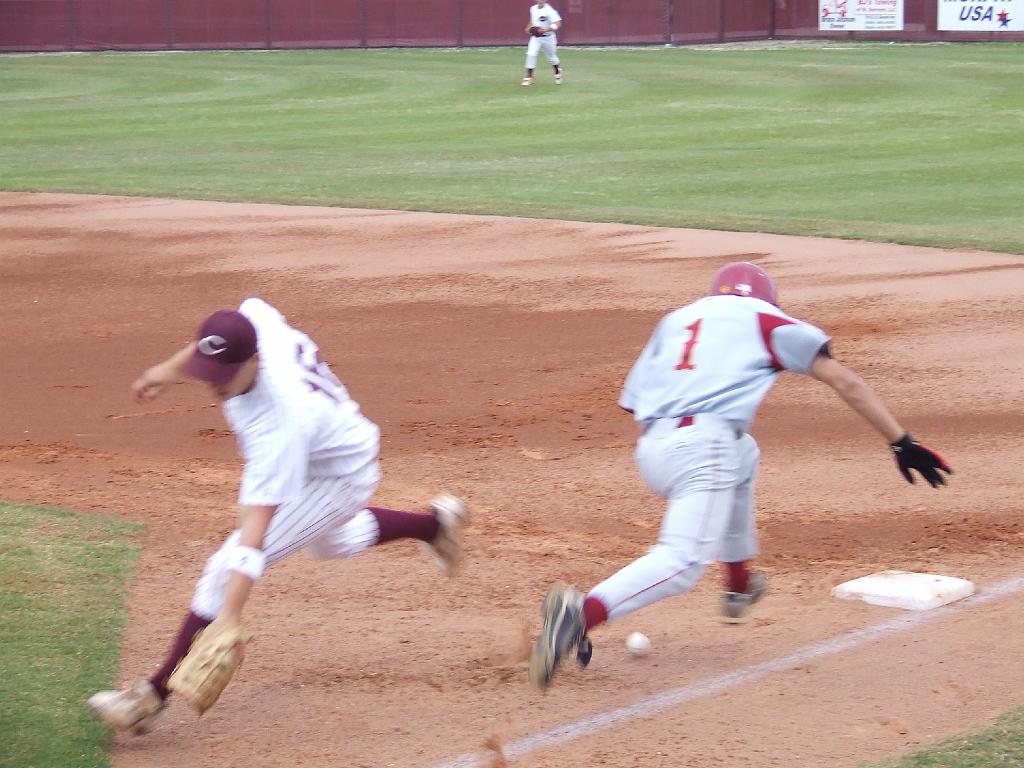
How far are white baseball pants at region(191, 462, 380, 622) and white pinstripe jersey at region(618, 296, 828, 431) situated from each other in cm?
105

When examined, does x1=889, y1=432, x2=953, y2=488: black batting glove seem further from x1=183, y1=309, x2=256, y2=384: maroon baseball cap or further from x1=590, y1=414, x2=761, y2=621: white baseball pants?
x1=183, y1=309, x2=256, y2=384: maroon baseball cap

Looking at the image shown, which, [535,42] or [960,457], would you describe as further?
[535,42]

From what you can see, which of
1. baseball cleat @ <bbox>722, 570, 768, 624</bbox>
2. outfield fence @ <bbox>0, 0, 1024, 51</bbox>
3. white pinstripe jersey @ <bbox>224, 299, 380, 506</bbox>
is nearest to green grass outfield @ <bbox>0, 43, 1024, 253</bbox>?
outfield fence @ <bbox>0, 0, 1024, 51</bbox>

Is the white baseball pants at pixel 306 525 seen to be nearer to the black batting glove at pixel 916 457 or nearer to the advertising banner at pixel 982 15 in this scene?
the black batting glove at pixel 916 457

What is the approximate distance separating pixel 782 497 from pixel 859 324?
11.3ft

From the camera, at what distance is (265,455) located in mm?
4328

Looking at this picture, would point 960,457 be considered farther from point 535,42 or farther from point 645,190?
point 535,42

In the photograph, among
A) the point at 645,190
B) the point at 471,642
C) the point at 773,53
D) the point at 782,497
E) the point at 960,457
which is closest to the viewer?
Result: the point at 471,642

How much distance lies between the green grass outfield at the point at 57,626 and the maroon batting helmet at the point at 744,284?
2.53 m

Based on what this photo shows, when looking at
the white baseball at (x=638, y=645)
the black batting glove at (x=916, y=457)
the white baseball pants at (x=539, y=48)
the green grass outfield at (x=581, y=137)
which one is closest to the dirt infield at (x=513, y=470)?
the white baseball at (x=638, y=645)

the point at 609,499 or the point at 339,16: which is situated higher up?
the point at 339,16

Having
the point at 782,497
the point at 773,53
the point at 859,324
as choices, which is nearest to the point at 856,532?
the point at 782,497

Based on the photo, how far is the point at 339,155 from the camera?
19.5 m

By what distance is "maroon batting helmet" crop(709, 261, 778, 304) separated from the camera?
4.88 metres
